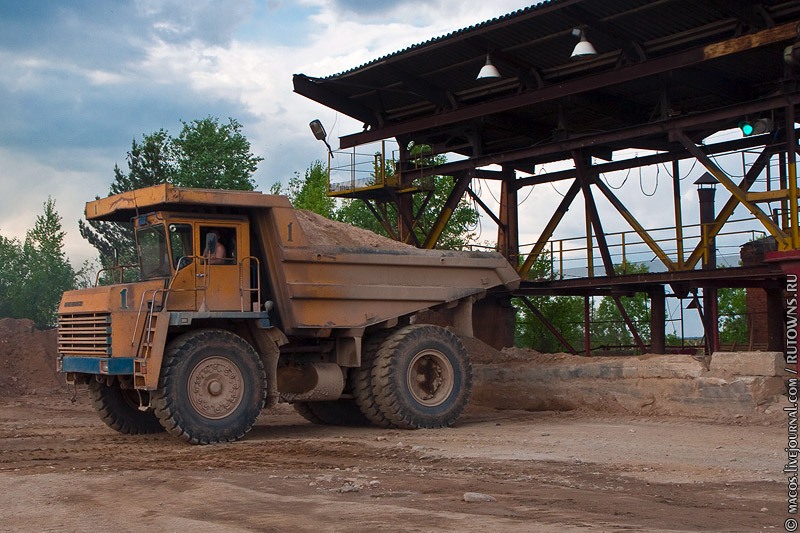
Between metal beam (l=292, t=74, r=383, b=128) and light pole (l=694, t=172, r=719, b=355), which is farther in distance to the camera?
metal beam (l=292, t=74, r=383, b=128)

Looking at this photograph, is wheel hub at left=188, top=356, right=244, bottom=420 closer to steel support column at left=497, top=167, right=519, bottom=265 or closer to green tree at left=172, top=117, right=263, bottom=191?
steel support column at left=497, top=167, right=519, bottom=265

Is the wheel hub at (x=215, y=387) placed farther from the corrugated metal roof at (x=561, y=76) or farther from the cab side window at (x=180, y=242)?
the corrugated metal roof at (x=561, y=76)

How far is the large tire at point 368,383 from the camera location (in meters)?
14.5

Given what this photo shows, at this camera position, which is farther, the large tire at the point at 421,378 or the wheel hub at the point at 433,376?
the wheel hub at the point at 433,376

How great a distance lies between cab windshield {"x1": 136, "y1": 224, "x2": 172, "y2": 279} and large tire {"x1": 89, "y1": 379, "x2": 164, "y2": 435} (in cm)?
192

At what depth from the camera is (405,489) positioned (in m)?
8.66

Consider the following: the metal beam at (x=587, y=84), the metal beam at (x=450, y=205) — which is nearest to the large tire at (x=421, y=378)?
the metal beam at (x=587, y=84)

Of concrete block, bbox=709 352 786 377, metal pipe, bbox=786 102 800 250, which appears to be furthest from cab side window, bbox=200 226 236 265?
metal pipe, bbox=786 102 800 250

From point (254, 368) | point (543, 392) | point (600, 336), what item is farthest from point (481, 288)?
point (600, 336)

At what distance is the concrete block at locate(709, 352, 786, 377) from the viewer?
14133 millimetres

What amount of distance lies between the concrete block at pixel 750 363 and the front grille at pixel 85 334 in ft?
29.1

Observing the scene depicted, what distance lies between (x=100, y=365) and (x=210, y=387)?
1.45 meters

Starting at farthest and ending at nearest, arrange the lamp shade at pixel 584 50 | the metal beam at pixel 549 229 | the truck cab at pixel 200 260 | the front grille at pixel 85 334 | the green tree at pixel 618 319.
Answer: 1. the green tree at pixel 618 319
2. the metal beam at pixel 549 229
3. the lamp shade at pixel 584 50
4. the truck cab at pixel 200 260
5. the front grille at pixel 85 334

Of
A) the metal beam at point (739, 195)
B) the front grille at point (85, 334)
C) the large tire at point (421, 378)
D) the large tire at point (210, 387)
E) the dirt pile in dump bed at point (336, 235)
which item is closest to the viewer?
the large tire at point (210, 387)
